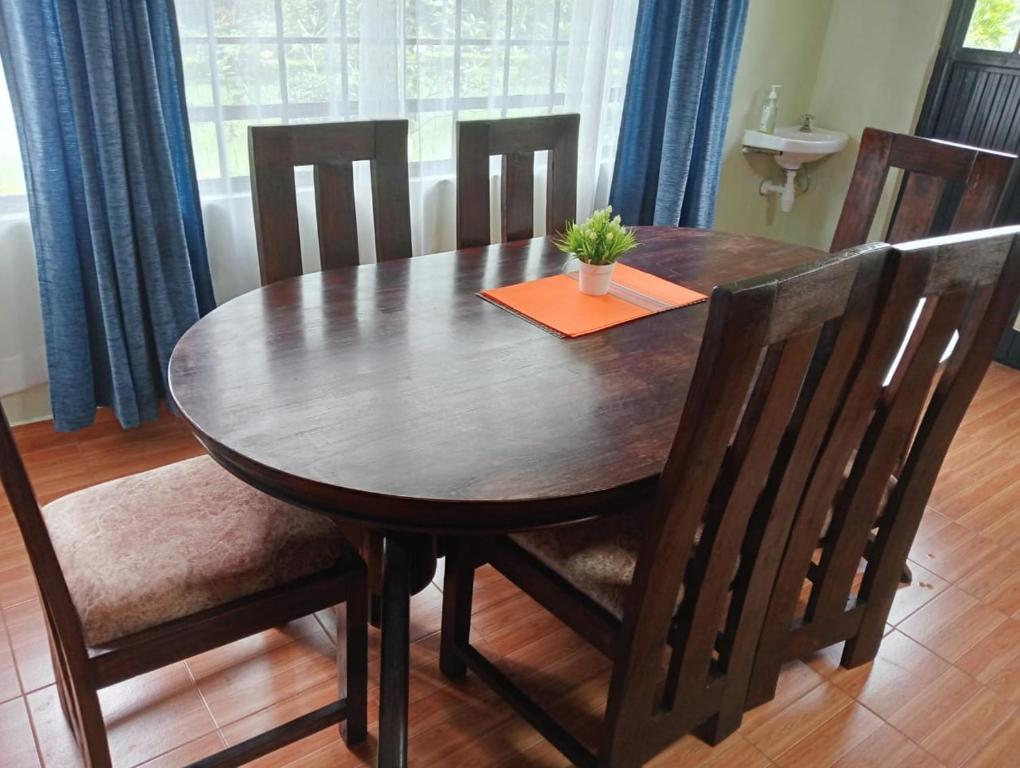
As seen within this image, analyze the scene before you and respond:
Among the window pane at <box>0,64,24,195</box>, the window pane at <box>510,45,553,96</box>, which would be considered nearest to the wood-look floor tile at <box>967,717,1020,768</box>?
the window pane at <box>510,45,553,96</box>

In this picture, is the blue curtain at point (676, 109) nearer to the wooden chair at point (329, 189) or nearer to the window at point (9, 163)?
the wooden chair at point (329, 189)

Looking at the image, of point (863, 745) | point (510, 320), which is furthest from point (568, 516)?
point (863, 745)

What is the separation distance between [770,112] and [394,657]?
3099mm

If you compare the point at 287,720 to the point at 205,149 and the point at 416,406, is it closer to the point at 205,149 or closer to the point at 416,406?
the point at 416,406

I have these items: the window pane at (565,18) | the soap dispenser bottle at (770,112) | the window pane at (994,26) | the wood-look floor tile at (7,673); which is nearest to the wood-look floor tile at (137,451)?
the wood-look floor tile at (7,673)

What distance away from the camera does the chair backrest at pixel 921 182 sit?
199 centimetres

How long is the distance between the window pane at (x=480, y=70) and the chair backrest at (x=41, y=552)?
2.14 metres

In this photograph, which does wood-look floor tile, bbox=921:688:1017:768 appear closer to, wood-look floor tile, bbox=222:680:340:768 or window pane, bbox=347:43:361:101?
wood-look floor tile, bbox=222:680:340:768

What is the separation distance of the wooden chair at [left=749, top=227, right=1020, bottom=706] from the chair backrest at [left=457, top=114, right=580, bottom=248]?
112 centimetres

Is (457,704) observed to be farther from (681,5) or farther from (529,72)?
(681,5)

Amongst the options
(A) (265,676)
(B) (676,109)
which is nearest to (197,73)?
(A) (265,676)

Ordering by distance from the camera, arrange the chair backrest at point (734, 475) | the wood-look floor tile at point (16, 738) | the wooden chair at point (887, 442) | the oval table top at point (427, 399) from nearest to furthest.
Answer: the chair backrest at point (734, 475), the oval table top at point (427, 399), the wooden chair at point (887, 442), the wood-look floor tile at point (16, 738)

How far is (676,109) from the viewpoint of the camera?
3.23 meters

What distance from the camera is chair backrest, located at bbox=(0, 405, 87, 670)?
104 centimetres
